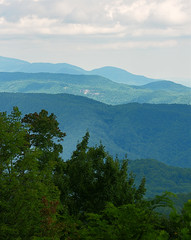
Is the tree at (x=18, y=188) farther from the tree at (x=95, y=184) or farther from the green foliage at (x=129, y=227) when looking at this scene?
the tree at (x=95, y=184)

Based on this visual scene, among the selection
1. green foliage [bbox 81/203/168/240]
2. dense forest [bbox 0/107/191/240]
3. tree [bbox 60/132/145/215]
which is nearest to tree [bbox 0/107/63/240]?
dense forest [bbox 0/107/191/240]

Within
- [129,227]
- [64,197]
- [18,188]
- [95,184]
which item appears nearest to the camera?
[129,227]

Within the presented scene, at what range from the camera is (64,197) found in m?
33.4

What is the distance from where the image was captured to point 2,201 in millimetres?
20781

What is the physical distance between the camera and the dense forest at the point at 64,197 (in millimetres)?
12523

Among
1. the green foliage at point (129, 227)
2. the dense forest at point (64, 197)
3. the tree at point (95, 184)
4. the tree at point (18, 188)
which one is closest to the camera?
the green foliage at point (129, 227)

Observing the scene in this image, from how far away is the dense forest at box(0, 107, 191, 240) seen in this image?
41.1 ft

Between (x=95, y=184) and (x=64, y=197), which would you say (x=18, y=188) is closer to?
(x=64, y=197)

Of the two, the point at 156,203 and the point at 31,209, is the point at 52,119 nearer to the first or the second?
the point at 31,209

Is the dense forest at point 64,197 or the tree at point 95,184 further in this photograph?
the tree at point 95,184

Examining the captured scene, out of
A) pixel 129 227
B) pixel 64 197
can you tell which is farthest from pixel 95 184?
pixel 129 227

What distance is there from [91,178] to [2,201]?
1436cm

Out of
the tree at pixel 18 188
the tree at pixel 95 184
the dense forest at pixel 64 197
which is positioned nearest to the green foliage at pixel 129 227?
the dense forest at pixel 64 197

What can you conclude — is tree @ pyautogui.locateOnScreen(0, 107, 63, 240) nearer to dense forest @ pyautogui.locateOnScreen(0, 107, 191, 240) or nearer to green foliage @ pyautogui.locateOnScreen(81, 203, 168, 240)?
dense forest @ pyautogui.locateOnScreen(0, 107, 191, 240)
